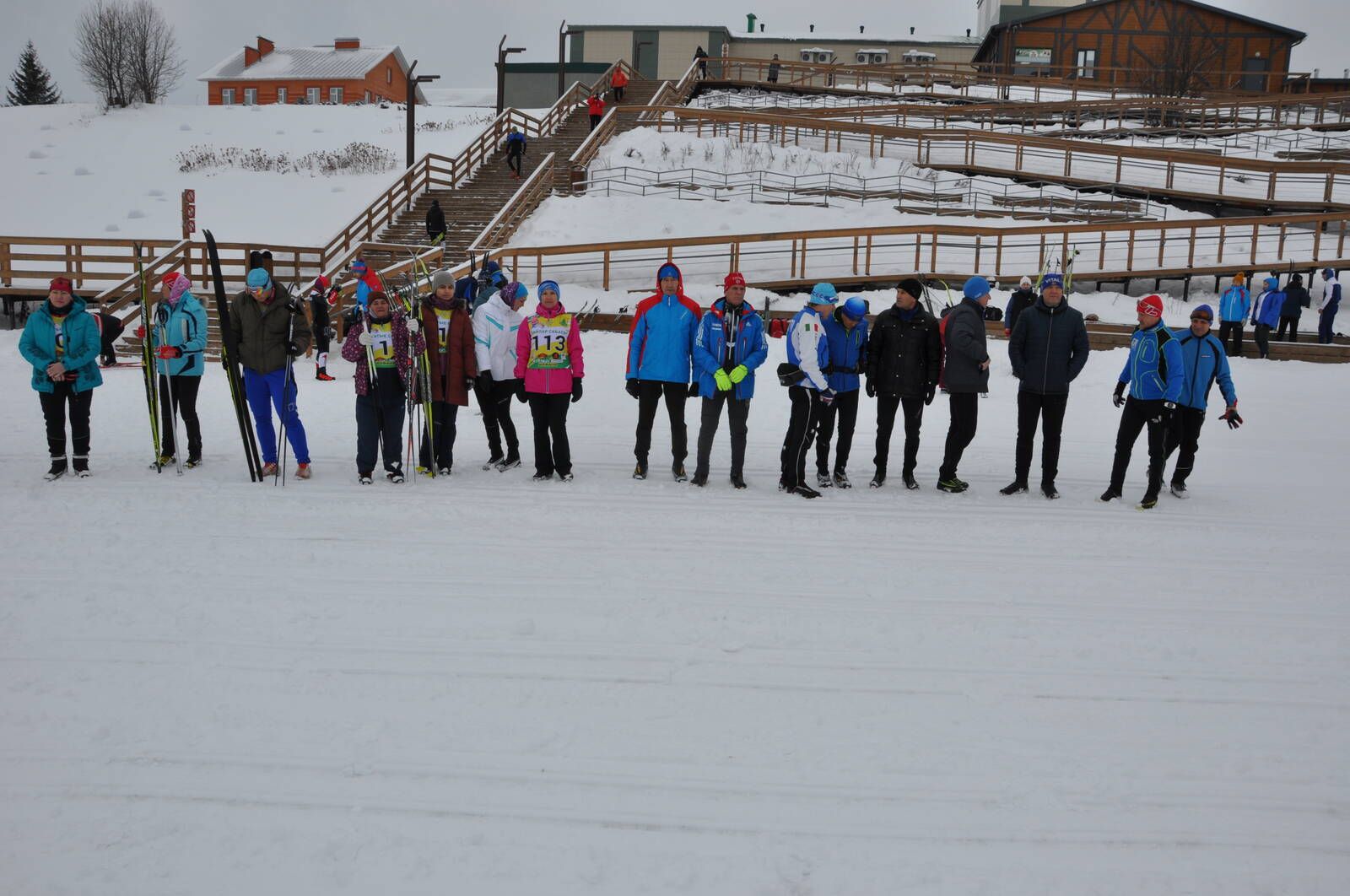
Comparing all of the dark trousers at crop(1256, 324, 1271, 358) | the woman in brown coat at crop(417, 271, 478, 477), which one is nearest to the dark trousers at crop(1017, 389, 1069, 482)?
the woman in brown coat at crop(417, 271, 478, 477)

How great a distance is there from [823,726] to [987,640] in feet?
4.58

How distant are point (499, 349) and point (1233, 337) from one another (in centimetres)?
1324

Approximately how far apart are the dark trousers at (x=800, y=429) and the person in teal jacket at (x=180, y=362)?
17.2ft

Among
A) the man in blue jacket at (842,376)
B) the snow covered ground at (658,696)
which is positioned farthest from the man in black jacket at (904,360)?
the snow covered ground at (658,696)

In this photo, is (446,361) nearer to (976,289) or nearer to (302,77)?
(976,289)

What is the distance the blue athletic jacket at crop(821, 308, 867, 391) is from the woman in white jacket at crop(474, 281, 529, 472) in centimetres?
273

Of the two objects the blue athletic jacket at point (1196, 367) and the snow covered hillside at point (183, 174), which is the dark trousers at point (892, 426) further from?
the snow covered hillside at point (183, 174)

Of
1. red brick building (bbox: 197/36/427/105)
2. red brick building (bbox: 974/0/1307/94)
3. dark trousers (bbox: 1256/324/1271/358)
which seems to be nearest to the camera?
dark trousers (bbox: 1256/324/1271/358)

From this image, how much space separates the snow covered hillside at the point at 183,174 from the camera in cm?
2958

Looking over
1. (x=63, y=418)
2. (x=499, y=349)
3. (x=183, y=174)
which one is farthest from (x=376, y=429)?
(x=183, y=174)

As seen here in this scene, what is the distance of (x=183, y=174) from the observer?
113 ft

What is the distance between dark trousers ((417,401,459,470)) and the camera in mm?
8938

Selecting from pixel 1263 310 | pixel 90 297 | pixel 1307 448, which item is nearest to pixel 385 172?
pixel 90 297

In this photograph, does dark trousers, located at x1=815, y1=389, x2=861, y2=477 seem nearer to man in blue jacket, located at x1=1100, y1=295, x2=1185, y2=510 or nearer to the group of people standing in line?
the group of people standing in line
